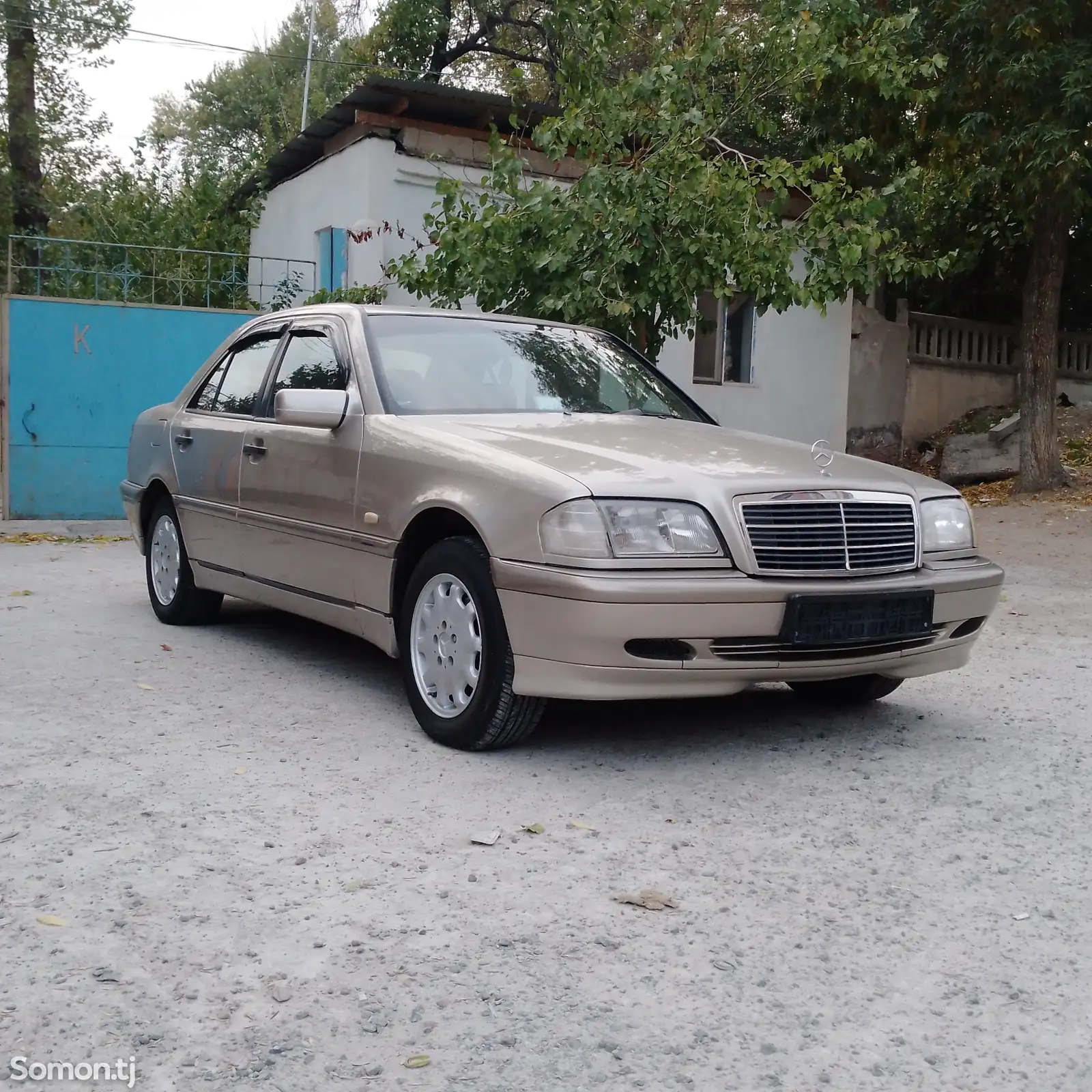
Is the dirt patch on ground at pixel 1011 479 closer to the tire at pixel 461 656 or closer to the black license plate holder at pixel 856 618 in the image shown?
the black license plate holder at pixel 856 618

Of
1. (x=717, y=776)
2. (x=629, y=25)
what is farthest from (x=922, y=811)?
(x=629, y=25)

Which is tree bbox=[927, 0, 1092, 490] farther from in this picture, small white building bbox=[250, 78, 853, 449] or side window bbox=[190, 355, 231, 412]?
side window bbox=[190, 355, 231, 412]

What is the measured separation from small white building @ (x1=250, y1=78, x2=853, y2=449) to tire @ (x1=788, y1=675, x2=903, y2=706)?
6.35 metres

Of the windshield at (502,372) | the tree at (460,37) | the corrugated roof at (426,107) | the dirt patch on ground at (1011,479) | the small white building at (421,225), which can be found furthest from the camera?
the tree at (460,37)

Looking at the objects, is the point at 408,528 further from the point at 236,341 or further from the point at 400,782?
the point at 236,341

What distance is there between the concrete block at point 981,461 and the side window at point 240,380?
12.1m

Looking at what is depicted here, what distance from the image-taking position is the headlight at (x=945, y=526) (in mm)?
4695

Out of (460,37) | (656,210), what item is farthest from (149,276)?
(460,37)

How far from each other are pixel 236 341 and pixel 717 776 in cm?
370

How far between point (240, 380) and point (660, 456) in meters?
2.83

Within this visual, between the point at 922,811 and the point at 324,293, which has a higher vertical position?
the point at 324,293

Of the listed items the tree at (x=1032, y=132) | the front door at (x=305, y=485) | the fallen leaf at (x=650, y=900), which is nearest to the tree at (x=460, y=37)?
the tree at (x=1032, y=132)

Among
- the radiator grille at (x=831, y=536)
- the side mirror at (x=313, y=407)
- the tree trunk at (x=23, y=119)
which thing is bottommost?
the radiator grille at (x=831, y=536)

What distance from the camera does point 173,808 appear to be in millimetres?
3732
